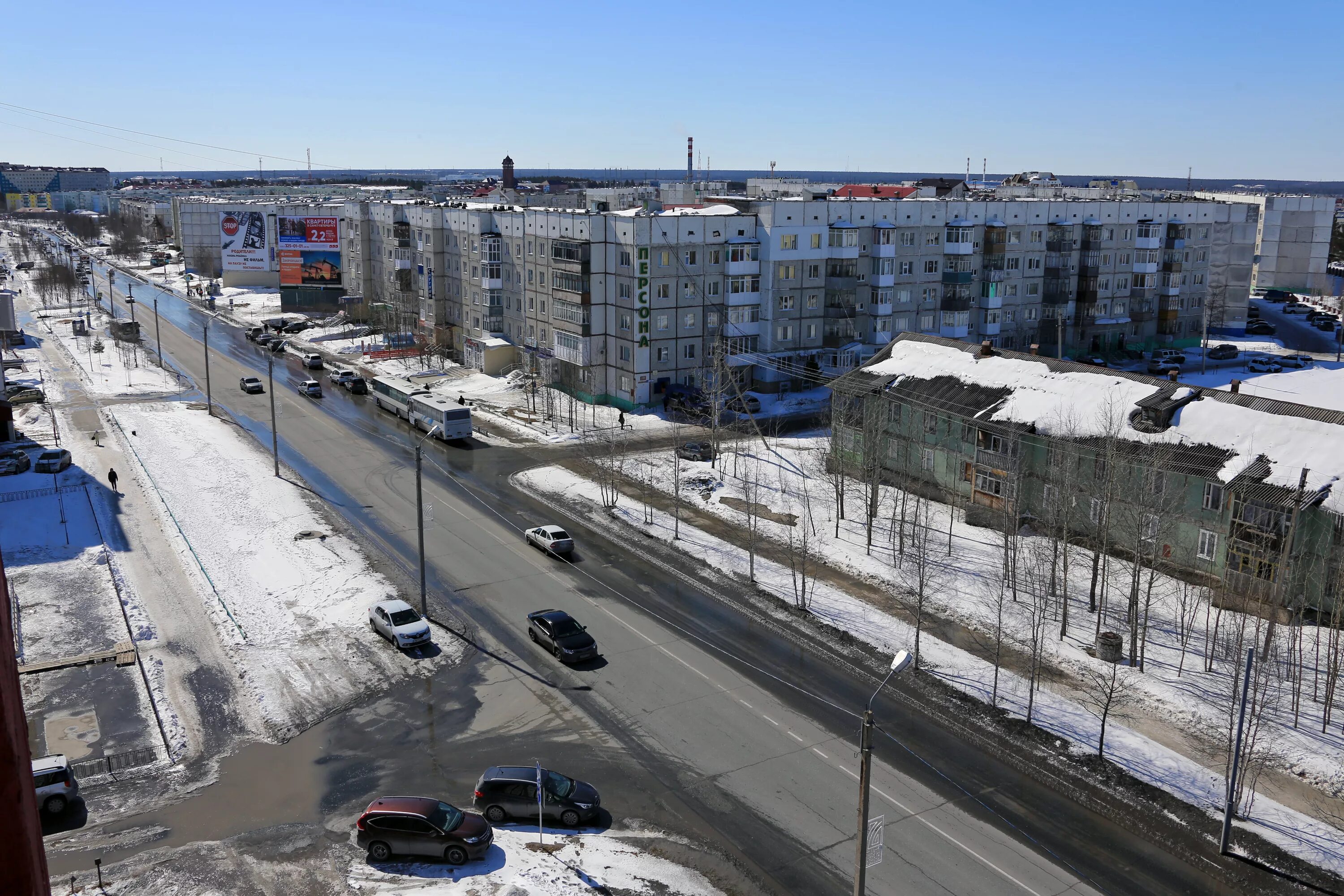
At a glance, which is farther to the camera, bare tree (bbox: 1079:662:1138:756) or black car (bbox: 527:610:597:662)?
black car (bbox: 527:610:597:662)

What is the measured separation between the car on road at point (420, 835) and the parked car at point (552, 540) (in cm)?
2019

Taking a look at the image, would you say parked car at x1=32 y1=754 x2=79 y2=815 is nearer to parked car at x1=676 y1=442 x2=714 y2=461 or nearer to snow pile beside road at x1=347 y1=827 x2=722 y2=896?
snow pile beside road at x1=347 y1=827 x2=722 y2=896

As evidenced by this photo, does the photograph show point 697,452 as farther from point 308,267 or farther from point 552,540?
point 308,267

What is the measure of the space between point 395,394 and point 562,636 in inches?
1597

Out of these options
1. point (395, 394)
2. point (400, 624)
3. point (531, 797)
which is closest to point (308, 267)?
point (395, 394)

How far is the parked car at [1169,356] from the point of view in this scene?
90.8m

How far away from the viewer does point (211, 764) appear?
28422 mm

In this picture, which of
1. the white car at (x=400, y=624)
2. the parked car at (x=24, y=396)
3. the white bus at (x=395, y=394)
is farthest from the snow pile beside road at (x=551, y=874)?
the parked car at (x=24, y=396)

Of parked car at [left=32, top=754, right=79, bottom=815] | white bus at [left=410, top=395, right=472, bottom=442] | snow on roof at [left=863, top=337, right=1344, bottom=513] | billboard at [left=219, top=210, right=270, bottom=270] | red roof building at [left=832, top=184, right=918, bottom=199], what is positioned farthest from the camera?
billboard at [left=219, top=210, right=270, bottom=270]

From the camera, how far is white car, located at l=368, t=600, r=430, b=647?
35.3 meters

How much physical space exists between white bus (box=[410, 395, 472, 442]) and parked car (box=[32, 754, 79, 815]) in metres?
35.3

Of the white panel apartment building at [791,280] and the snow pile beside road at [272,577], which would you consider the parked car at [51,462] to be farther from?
the white panel apartment building at [791,280]

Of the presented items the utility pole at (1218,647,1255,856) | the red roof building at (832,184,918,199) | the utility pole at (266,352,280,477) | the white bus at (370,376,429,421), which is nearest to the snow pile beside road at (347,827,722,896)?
the utility pole at (1218,647,1255,856)

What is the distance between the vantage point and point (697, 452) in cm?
6012
